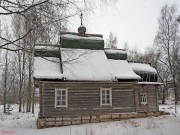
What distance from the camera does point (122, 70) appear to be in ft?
62.3

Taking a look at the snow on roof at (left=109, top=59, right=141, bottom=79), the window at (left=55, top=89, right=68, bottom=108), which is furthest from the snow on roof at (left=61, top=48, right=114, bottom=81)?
the window at (left=55, top=89, right=68, bottom=108)

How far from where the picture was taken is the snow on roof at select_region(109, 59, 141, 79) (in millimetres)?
17830

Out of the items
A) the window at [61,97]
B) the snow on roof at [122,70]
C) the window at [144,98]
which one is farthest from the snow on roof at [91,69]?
the window at [144,98]

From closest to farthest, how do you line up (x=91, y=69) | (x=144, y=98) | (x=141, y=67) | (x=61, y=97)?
(x=61, y=97) → (x=91, y=69) → (x=144, y=98) → (x=141, y=67)

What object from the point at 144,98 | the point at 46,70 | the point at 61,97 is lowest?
the point at 144,98

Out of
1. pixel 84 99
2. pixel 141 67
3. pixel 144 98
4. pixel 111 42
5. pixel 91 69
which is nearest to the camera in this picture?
pixel 84 99

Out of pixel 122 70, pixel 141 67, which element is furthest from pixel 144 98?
pixel 122 70

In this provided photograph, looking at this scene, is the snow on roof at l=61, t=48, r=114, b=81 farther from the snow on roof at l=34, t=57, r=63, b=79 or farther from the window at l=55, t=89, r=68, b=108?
the window at l=55, t=89, r=68, b=108

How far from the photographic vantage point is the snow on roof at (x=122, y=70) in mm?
17830

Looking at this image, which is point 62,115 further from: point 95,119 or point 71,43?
point 71,43

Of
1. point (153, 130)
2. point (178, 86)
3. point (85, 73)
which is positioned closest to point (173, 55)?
point (178, 86)

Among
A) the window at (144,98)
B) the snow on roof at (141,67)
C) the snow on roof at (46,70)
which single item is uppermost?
the snow on roof at (141,67)

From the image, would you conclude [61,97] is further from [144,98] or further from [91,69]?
[144,98]

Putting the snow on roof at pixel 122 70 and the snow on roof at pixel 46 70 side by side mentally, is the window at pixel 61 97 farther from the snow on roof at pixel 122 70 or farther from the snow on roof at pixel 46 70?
the snow on roof at pixel 122 70
